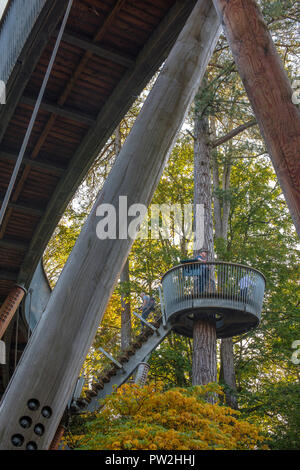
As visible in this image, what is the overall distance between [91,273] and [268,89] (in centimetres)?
160

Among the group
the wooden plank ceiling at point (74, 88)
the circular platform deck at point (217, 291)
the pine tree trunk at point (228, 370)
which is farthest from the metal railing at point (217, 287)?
the wooden plank ceiling at point (74, 88)

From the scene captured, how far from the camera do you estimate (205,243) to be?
14.7m

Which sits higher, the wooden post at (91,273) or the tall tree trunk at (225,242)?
the tall tree trunk at (225,242)

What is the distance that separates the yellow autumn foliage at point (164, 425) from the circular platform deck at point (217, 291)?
3.70 meters

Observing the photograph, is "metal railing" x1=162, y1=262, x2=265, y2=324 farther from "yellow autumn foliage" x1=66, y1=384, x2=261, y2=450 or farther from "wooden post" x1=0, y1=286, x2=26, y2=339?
"wooden post" x1=0, y1=286, x2=26, y2=339

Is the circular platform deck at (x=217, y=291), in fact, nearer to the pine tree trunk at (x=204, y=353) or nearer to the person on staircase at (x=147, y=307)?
the pine tree trunk at (x=204, y=353)

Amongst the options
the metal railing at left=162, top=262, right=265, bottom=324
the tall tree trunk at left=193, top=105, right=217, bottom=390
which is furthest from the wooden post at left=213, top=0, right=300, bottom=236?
the tall tree trunk at left=193, top=105, right=217, bottom=390

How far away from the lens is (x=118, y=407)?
28.4 feet

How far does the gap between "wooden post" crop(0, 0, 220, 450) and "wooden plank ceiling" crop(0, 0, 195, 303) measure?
1.75 metres

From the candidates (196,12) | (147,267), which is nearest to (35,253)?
(196,12)

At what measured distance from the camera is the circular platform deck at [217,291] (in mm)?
12406

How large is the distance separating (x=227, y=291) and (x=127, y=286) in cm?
719

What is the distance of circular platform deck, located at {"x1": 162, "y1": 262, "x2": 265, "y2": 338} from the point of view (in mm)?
12406

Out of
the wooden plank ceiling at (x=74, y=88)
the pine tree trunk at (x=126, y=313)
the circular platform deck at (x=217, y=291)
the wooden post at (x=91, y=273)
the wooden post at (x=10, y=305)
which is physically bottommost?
the wooden post at (x=91, y=273)
